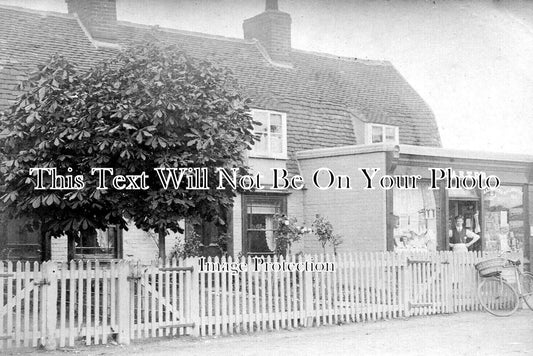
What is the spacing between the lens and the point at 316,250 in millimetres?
19750

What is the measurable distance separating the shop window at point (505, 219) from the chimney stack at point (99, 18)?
11.3m

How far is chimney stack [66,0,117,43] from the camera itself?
63.9ft

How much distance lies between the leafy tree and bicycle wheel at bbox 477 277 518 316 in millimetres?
6069

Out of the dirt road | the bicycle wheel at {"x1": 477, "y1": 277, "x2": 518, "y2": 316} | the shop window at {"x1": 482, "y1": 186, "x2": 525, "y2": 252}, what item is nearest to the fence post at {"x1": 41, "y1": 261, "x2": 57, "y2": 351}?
the dirt road

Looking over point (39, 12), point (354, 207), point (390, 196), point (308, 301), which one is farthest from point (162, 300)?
point (39, 12)

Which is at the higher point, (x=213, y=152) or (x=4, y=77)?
(x=4, y=77)

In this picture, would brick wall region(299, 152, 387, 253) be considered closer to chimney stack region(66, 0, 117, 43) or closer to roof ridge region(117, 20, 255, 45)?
roof ridge region(117, 20, 255, 45)

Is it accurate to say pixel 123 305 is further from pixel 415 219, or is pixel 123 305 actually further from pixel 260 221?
pixel 415 219

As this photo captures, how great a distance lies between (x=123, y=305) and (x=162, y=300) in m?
0.64

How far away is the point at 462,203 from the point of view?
19.4 m

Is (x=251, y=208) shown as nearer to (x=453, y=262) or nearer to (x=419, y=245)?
(x=419, y=245)

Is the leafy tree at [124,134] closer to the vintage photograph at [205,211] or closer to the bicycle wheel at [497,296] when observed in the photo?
the vintage photograph at [205,211]

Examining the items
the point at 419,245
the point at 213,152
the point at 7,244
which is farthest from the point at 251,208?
the point at 213,152

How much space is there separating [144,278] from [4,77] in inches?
314
